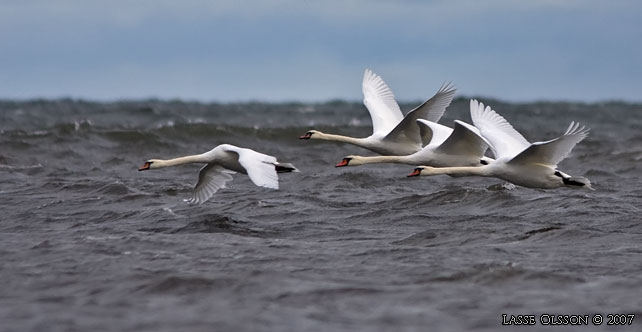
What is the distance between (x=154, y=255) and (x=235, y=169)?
2.69 m

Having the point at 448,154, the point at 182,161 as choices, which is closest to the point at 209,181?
the point at 182,161

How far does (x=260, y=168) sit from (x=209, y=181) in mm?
2691

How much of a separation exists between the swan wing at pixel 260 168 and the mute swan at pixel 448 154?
157cm

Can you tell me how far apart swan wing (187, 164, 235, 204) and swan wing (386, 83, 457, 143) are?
2.50 meters

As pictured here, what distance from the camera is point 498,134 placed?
1491cm

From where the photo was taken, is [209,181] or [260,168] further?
[209,181]

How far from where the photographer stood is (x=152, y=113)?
44500 millimetres

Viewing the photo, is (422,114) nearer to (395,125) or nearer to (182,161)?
(395,125)

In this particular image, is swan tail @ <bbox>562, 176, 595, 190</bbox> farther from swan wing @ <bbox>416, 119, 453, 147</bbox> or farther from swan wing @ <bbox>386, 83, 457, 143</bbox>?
swan wing @ <bbox>386, 83, 457, 143</bbox>

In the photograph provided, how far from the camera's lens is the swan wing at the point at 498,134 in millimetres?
14297

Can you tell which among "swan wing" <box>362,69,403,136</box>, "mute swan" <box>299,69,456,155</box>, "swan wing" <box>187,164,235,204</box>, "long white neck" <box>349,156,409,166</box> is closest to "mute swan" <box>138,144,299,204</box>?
"swan wing" <box>187,164,235,204</box>

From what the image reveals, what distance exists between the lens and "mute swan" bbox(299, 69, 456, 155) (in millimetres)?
15812

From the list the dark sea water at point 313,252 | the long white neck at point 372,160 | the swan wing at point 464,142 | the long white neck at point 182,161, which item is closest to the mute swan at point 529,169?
the swan wing at point 464,142

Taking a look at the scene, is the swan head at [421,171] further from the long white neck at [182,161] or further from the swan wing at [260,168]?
the long white neck at [182,161]
